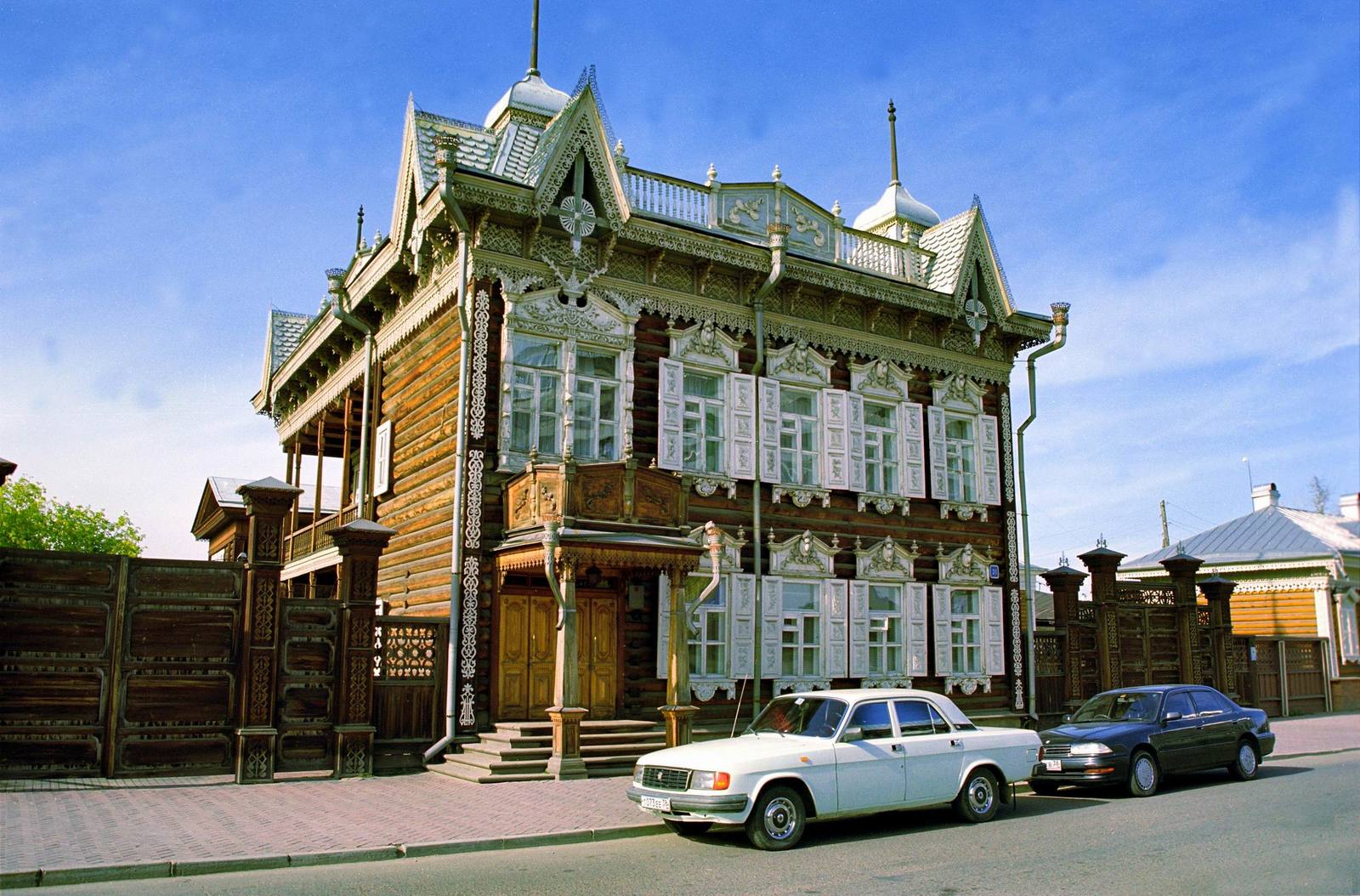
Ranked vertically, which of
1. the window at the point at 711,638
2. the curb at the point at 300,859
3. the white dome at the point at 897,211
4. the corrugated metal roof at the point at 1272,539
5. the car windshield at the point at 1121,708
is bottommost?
the curb at the point at 300,859


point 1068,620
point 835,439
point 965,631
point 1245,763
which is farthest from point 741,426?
point 1245,763

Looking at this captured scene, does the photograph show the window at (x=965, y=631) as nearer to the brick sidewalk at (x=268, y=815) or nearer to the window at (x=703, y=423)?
the window at (x=703, y=423)

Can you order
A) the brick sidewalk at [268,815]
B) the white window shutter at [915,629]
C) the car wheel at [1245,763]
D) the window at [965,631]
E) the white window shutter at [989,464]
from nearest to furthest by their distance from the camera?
the brick sidewalk at [268,815]
the car wheel at [1245,763]
the white window shutter at [915,629]
the window at [965,631]
the white window shutter at [989,464]

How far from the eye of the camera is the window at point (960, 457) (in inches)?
878

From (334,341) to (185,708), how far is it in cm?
1087

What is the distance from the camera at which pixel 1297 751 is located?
61.2 ft

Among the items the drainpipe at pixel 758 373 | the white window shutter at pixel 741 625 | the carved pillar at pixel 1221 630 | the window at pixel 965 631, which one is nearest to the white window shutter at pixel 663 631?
the white window shutter at pixel 741 625

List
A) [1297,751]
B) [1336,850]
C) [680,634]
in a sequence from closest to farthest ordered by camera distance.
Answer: [1336,850]
[680,634]
[1297,751]

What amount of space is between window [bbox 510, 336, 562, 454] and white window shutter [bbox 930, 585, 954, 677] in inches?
338

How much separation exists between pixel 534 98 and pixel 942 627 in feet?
41.8

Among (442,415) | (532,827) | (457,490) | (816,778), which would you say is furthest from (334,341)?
(816,778)

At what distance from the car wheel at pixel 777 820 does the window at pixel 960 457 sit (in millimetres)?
12960

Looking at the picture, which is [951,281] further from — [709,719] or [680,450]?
[709,719]

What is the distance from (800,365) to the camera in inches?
794
